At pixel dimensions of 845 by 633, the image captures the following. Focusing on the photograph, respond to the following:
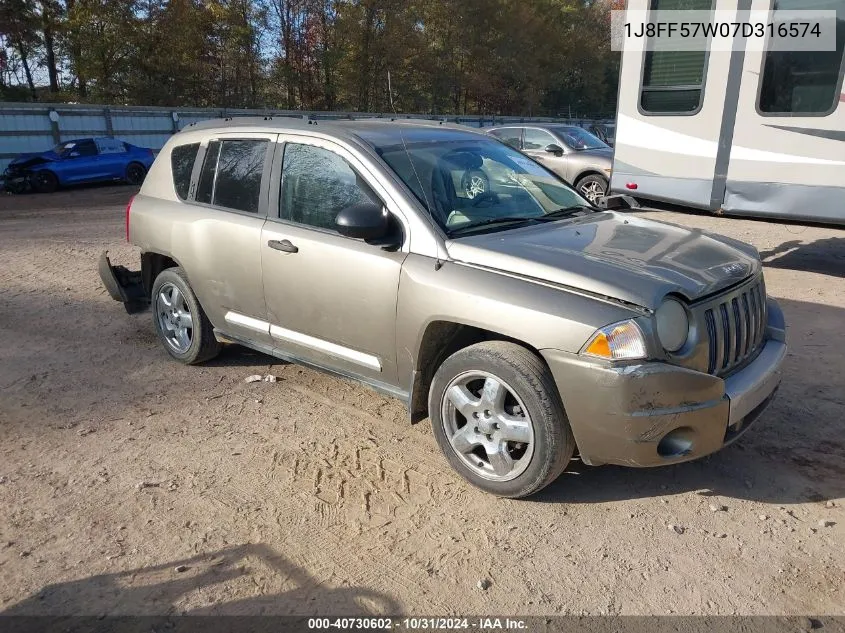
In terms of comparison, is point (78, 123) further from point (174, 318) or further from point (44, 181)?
point (174, 318)

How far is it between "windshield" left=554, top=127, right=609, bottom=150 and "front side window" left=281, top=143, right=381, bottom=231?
1007 centimetres

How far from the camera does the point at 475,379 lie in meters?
3.39

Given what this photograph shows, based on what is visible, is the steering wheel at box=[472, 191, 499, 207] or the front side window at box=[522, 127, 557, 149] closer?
the steering wheel at box=[472, 191, 499, 207]

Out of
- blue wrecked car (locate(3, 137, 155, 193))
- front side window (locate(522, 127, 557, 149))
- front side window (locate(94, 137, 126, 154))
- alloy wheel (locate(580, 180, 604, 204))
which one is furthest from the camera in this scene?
front side window (locate(94, 137, 126, 154))

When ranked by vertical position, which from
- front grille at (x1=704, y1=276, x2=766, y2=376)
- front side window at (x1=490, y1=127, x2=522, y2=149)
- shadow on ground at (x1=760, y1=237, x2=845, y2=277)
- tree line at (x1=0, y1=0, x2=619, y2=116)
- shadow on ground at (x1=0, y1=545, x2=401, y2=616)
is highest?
tree line at (x1=0, y1=0, x2=619, y2=116)

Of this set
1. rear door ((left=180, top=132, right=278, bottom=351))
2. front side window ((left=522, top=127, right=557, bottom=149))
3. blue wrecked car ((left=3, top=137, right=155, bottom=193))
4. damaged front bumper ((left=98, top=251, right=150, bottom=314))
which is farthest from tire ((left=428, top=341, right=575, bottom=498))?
blue wrecked car ((left=3, top=137, right=155, bottom=193))

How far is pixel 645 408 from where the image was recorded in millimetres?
2947

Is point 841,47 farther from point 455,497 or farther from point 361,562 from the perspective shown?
point 361,562

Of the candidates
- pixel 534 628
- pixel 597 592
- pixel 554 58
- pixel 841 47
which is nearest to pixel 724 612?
pixel 597 592

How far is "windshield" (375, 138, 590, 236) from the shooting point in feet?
12.4

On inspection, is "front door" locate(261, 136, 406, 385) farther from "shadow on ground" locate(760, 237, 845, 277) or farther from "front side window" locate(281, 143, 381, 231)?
"shadow on ground" locate(760, 237, 845, 277)

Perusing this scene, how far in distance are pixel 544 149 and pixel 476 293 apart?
10.9 m

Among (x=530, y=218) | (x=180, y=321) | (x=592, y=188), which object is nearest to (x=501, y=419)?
(x=530, y=218)

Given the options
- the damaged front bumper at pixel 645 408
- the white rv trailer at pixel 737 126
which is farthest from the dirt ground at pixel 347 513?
the white rv trailer at pixel 737 126
